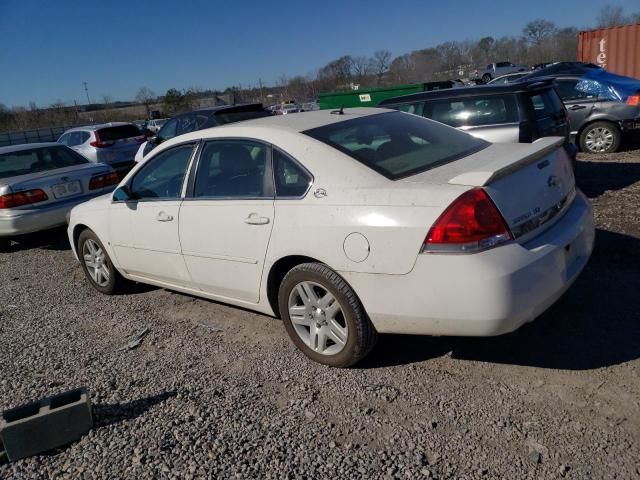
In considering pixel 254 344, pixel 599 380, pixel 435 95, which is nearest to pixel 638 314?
pixel 599 380

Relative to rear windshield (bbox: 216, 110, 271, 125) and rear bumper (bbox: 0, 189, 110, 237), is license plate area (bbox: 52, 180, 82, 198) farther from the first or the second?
rear windshield (bbox: 216, 110, 271, 125)

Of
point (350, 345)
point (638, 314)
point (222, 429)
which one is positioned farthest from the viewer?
point (638, 314)

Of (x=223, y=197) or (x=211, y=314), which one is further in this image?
(x=211, y=314)

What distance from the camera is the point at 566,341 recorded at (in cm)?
333

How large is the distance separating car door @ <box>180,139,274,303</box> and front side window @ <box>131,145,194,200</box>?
0.21 meters

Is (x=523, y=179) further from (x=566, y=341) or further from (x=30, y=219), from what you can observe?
(x=30, y=219)

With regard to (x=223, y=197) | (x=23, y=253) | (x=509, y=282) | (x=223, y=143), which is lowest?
(x=23, y=253)

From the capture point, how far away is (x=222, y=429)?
9.35ft

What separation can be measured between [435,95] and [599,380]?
17.3ft

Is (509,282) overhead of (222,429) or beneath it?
overhead

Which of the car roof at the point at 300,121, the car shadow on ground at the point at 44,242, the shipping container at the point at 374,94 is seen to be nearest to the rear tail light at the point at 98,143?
the car shadow on ground at the point at 44,242

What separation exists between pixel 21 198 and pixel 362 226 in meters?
5.87

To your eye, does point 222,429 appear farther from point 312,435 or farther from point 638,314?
point 638,314

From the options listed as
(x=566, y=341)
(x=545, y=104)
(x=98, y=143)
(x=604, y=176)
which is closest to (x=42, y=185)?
(x=98, y=143)
